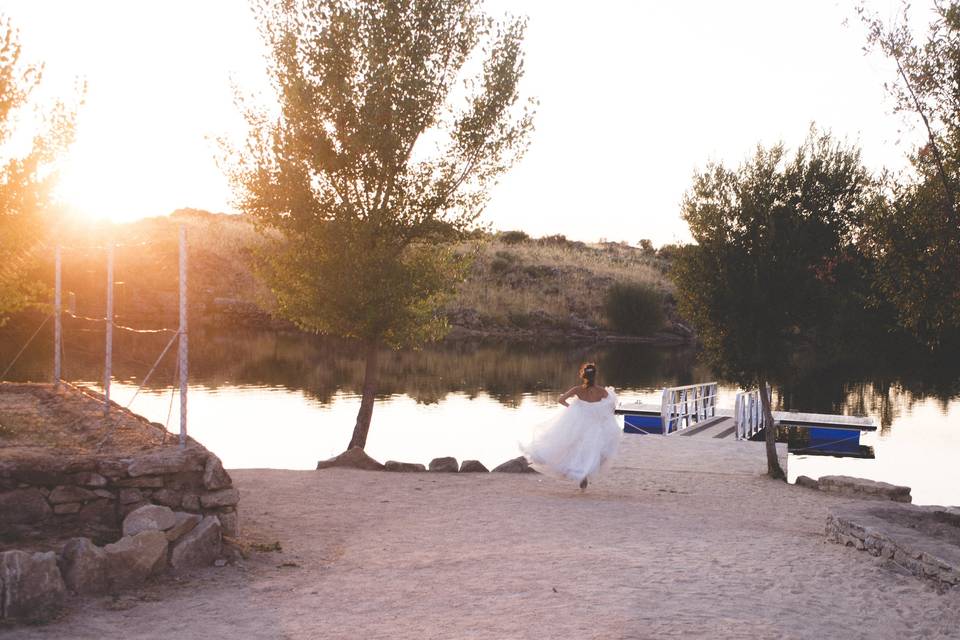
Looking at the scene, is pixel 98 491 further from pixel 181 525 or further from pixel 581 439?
pixel 581 439

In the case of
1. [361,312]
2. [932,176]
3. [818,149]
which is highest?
[818,149]

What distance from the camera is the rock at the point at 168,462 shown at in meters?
9.62

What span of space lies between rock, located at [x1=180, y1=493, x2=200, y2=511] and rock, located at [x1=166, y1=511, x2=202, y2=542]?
1.07ft

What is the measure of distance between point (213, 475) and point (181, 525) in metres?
0.77

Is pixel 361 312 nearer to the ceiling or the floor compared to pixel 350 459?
nearer to the ceiling

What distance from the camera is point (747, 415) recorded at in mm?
27188

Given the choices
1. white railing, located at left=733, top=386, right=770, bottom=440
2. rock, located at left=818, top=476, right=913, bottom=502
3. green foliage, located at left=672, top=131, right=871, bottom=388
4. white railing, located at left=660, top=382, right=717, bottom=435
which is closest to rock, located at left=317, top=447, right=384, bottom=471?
green foliage, located at left=672, top=131, right=871, bottom=388

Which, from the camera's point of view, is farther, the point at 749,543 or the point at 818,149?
the point at 818,149

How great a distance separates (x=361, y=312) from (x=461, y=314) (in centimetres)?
5304

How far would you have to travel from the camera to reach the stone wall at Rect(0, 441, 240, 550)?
914 cm

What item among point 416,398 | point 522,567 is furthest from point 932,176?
point 416,398

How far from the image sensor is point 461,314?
235 feet

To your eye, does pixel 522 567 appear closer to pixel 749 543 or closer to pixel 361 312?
pixel 749 543

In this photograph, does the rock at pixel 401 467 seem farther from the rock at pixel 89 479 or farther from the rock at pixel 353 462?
the rock at pixel 89 479
